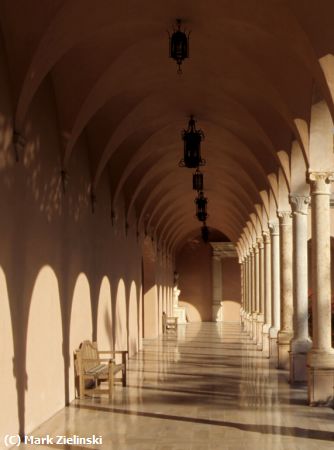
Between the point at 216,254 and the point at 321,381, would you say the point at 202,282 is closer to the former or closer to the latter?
the point at 216,254

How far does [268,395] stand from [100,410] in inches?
126

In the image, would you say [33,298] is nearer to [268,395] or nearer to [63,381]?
[63,381]

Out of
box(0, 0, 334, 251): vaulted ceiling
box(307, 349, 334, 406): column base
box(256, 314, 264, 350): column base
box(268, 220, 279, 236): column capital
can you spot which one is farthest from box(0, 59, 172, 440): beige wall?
box(256, 314, 264, 350): column base

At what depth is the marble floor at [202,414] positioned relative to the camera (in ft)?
29.7

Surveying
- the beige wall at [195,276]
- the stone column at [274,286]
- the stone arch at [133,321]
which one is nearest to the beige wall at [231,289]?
the beige wall at [195,276]

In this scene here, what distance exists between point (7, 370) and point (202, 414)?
3.34 m

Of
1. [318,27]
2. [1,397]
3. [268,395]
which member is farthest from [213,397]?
[318,27]

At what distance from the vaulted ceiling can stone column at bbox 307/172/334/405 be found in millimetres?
1197

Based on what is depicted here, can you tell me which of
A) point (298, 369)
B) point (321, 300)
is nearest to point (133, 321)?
point (298, 369)

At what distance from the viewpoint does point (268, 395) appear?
42.5ft

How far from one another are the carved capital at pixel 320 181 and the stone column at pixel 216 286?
116ft

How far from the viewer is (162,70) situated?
13.0m

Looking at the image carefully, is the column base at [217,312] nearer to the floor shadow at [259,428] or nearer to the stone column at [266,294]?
the stone column at [266,294]

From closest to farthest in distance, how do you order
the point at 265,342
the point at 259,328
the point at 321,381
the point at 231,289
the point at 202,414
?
1. the point at 202,414
2. the point at 321,381
3. the point at 265,342
4. the point at 259,328
5. the point at 231,289
